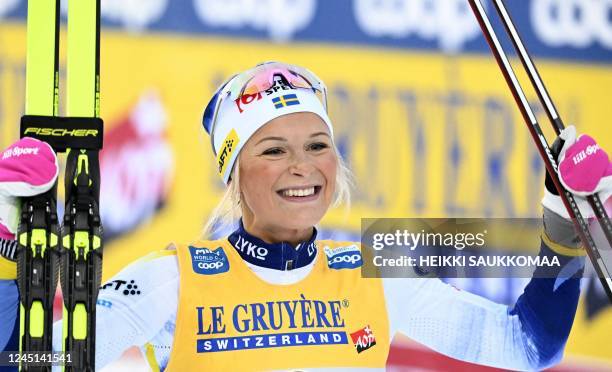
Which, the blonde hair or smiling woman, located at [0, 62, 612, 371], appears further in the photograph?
the blonde hair

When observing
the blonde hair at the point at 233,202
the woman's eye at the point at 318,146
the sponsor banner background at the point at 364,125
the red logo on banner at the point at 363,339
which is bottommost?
the red logo on banner at the point at 363,339

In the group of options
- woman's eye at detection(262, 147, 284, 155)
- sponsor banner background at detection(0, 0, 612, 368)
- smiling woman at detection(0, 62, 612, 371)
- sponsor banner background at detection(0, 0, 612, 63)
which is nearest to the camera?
smiling woman at detection(0, 62, 612, 371)

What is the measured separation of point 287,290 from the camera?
2662 mm

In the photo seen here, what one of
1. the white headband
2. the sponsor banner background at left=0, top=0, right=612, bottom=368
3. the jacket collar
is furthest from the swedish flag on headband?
the sponsor banner background at left=0, top=0, right=612, bottom=368

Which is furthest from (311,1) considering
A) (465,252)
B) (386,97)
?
(465,252)

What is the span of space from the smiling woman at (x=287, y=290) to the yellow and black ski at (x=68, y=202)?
0.83 ft

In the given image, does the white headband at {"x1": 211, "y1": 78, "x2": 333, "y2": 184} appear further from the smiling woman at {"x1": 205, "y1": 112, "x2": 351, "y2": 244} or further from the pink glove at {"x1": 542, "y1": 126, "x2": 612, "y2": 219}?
the pink glove at {"x1": 542, "y1": 126, "x2": 612, "y2": 219}

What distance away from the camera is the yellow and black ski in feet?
7.27

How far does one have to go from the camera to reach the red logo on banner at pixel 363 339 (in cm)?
263

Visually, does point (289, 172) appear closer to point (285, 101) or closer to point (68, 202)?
point (285, 101)

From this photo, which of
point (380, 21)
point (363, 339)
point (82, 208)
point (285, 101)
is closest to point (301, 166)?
point (285, 101)

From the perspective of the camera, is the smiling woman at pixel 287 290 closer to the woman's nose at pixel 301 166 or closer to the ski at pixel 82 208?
the woman's nose at pixel 301 166

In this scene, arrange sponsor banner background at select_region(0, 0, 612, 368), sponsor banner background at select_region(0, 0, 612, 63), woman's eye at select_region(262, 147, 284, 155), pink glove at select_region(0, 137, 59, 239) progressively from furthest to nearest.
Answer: sponsor banner background at select_region(0, 0, 612, 63) < sponsor banner background at select_region(0, 0, 612, 368) < woman's eye at select_region(262, 147, 284, 155) < pink glove at select_region(0, 137, 59, 239)

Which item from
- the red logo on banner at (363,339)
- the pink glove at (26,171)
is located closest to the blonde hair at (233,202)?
the red logo on banner at (363,339)
